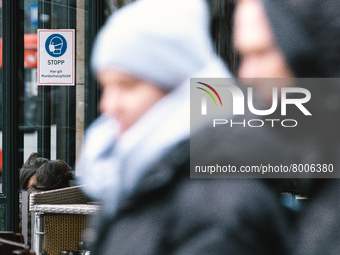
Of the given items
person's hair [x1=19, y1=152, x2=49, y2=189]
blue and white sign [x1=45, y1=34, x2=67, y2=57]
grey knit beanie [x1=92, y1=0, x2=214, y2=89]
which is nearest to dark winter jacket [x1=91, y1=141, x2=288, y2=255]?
grey knit beanie [x1=92, y1=0, x2=214, y2=89]

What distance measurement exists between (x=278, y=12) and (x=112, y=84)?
5.74 feet

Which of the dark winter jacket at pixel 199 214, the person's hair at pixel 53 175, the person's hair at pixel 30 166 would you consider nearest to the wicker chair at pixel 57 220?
the person's hair at pixel 53 175

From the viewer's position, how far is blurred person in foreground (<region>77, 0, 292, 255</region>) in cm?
392

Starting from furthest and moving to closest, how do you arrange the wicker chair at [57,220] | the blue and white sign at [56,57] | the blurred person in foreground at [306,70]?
the blue and white sign at [56,57], the wicker chair at [57,220], the blurred person in foreground at [306,70]

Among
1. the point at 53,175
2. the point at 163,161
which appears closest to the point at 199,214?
the point at 163,161

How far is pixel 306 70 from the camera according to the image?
393cm

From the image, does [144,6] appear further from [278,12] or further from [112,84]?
[278,12]

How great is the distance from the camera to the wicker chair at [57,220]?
13.3 feet

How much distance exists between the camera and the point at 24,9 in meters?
4.30

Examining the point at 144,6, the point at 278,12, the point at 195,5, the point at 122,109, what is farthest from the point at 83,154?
the point at 278,12

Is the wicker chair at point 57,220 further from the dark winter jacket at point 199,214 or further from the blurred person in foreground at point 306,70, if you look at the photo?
the blurred person in foreground at point 306,70

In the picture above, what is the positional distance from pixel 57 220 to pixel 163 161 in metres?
1.21

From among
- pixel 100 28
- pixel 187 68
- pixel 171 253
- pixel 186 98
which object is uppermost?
pixel 100 28

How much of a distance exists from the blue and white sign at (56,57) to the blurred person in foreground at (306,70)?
66.9 inches
